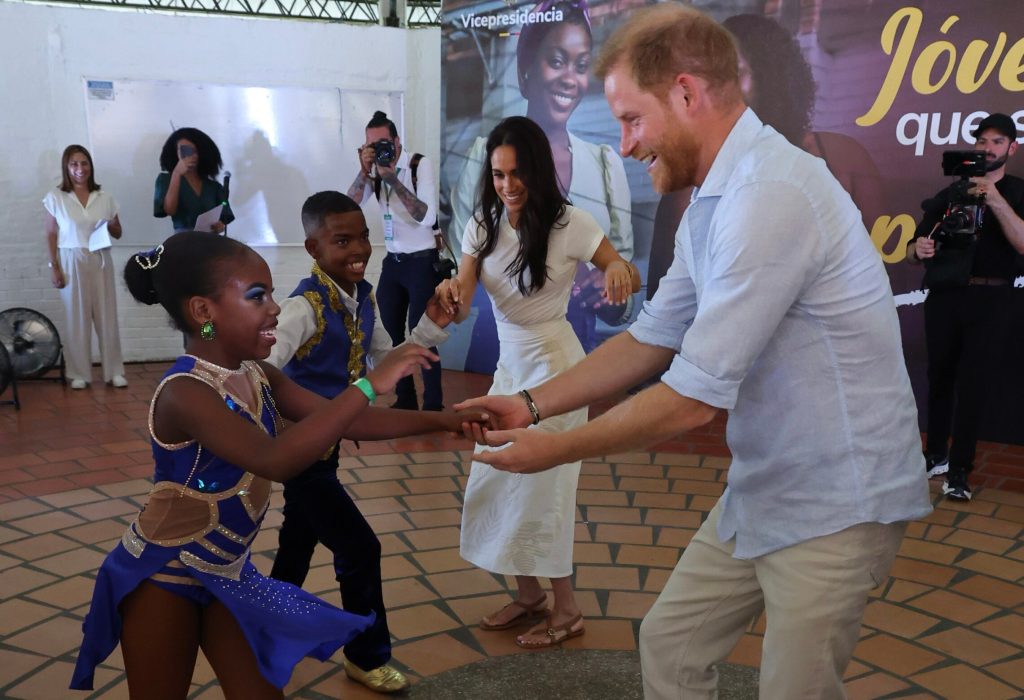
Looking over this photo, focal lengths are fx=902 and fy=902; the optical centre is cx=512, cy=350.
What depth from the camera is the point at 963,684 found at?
3008 mm

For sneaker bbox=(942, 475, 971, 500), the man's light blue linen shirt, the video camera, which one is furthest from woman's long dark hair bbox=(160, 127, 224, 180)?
the man's light blue linen shirt

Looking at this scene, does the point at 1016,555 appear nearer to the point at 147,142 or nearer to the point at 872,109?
the point at 872,109

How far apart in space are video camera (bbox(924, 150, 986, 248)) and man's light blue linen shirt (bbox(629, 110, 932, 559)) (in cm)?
356

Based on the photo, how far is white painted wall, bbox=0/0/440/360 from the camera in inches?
299

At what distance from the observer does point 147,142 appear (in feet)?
26.2

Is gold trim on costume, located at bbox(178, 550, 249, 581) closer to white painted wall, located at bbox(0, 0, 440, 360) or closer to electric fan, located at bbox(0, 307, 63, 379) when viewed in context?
electric fan, located at bbox(0, 307, 63, 379)

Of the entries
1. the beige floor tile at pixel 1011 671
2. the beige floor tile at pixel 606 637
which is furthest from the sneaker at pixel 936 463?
the beige floor tile at pixel 606 637

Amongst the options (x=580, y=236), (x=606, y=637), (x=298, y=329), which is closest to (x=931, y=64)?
(x=580, y=236)

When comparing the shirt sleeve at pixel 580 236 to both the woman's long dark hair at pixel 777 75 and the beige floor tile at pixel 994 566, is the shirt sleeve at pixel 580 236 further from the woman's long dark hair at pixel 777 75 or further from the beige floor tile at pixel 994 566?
the woman's long dark hair at pixel 777 75

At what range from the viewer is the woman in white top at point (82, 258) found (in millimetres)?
7191

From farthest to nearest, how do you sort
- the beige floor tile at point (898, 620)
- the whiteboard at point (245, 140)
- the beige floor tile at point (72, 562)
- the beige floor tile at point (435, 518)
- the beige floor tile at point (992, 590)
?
the whiteboard at point (245, 140) < the beige floor tile at point (435, 518) < the beige floor tile at point (72, 562) < the beige floor tile at point (992, 590) < the beige floor tile at point (898, 620)

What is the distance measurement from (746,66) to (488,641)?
4.68 meters

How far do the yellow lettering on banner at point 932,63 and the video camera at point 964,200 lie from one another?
1.19m

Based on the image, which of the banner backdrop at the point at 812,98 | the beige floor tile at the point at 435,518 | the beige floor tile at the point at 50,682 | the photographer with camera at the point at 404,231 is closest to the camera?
the beige floor tile at the point at 50,682
